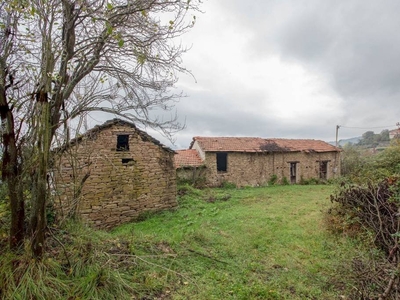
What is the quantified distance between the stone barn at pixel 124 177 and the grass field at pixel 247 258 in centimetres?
98

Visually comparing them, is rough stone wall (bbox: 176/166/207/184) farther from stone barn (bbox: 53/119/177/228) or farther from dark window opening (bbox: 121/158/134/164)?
dark window opening (bbox: 121/158/134/164)

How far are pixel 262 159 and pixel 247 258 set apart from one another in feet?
44.9

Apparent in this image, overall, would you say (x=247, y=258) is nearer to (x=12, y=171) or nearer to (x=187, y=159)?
(x=12, y=171)

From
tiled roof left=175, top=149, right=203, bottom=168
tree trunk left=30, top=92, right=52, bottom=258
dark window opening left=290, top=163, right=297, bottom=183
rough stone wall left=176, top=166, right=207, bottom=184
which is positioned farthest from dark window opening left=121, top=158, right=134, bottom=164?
dark window opening left=290, top=163, right=297, bottom=183

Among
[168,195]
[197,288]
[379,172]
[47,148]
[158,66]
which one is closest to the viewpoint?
[47,148]

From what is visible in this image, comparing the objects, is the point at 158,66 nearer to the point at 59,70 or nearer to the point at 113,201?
the point at 59,70

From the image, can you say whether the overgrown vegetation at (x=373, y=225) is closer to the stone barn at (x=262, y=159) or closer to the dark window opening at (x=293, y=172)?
the stone barn at (x=262, y=159)

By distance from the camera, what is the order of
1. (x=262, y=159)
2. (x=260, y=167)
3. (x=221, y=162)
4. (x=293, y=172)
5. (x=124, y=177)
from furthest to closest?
1. (x=293, y=172)
2. (x=221, y=162)
3. (x=262, y=159)
4. (x=260, y=167)
5. (x=124, y=177)

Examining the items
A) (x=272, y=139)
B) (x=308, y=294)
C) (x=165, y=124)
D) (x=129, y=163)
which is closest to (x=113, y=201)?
(x=129, y=163)

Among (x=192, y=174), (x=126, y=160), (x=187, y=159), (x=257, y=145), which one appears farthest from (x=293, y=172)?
(x=126, y=160)

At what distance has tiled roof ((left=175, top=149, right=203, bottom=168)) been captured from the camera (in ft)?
51.3

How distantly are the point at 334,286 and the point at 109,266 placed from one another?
3821 mm

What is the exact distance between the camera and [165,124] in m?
5.25

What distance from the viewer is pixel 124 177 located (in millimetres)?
9477
